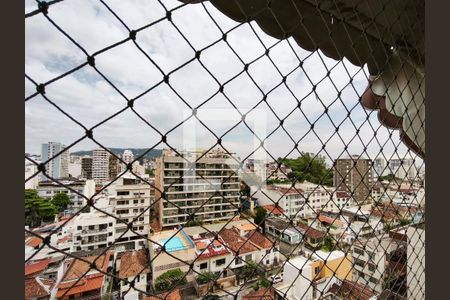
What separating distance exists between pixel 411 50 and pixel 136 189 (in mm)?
985

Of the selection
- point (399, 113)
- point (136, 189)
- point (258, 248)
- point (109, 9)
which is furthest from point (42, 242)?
point (399, 113)

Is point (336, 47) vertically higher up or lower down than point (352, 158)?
higher up

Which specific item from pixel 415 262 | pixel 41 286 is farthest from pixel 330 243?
pixel 41 286

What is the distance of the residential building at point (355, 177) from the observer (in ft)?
2.34

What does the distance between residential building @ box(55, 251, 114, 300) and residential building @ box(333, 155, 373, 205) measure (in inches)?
23.9

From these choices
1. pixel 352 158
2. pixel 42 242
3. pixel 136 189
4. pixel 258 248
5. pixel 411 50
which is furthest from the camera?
pixel 411 50

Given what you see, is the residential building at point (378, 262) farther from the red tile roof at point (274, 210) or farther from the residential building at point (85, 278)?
the residential building at point (85, 278)

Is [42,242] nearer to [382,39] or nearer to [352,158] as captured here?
[352,158]

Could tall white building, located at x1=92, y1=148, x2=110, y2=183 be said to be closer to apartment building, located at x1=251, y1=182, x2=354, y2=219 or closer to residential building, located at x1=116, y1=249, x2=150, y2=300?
residential building, located at x1=116, y1=249, x2=150, y2=300

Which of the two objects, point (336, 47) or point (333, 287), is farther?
point (333, 287)

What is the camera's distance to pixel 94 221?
1.50ft

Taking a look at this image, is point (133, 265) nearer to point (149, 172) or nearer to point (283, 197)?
point (149, 172)

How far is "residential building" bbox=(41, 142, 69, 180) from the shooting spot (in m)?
0.28

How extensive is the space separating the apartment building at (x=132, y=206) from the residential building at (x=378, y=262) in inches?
28.1
